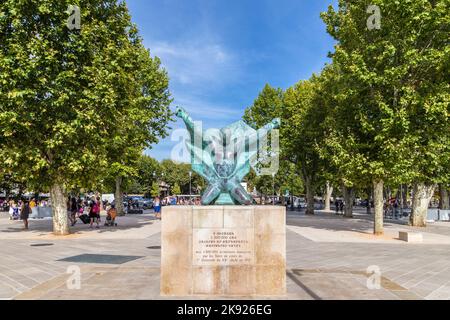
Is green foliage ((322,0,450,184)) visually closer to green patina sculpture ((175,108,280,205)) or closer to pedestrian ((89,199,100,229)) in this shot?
green patina sculpture ((175,108,280,205))

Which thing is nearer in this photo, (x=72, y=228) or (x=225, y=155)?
(x=225, y=155)

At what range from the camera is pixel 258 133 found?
964 cm

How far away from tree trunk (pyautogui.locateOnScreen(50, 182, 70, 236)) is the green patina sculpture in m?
14.5

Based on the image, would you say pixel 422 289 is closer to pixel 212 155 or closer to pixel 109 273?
pixel 212 155

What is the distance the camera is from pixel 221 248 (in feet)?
27.9

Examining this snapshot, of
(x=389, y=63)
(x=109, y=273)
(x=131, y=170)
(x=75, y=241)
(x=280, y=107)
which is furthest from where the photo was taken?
(x=280, y=107)

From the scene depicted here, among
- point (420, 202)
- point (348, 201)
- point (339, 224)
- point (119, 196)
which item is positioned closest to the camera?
point (420, 202)

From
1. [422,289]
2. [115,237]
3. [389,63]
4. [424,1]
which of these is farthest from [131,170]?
[422,289]

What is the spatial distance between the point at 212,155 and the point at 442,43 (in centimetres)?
1835

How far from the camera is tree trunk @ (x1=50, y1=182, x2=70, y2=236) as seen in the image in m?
21.1

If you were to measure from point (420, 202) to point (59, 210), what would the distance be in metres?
24.9

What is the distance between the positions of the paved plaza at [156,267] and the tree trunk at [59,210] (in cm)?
136

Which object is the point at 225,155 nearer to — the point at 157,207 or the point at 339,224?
the point at 339,224

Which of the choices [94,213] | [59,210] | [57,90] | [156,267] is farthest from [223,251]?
[94,213]
